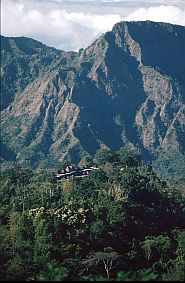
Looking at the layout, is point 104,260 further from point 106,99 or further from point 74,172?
point 106,99

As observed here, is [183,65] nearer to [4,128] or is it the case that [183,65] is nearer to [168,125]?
[168,125]

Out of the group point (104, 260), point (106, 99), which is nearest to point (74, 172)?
point (104, 260)

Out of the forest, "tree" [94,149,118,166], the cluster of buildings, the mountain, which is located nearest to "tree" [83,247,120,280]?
the forest

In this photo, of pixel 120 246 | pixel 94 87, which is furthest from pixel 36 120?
pixel 120 246

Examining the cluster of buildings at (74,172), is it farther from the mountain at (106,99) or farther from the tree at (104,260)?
the mountain at (106,99)

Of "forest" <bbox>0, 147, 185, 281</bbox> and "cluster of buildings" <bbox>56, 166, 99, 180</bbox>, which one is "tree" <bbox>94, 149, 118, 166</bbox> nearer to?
"cluster of buildings" <bbox>56, 166, 99, 180</bbox>

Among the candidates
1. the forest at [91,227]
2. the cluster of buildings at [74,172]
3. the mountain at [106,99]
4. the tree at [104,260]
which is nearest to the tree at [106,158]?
the cluster of buildings at [74,172]
